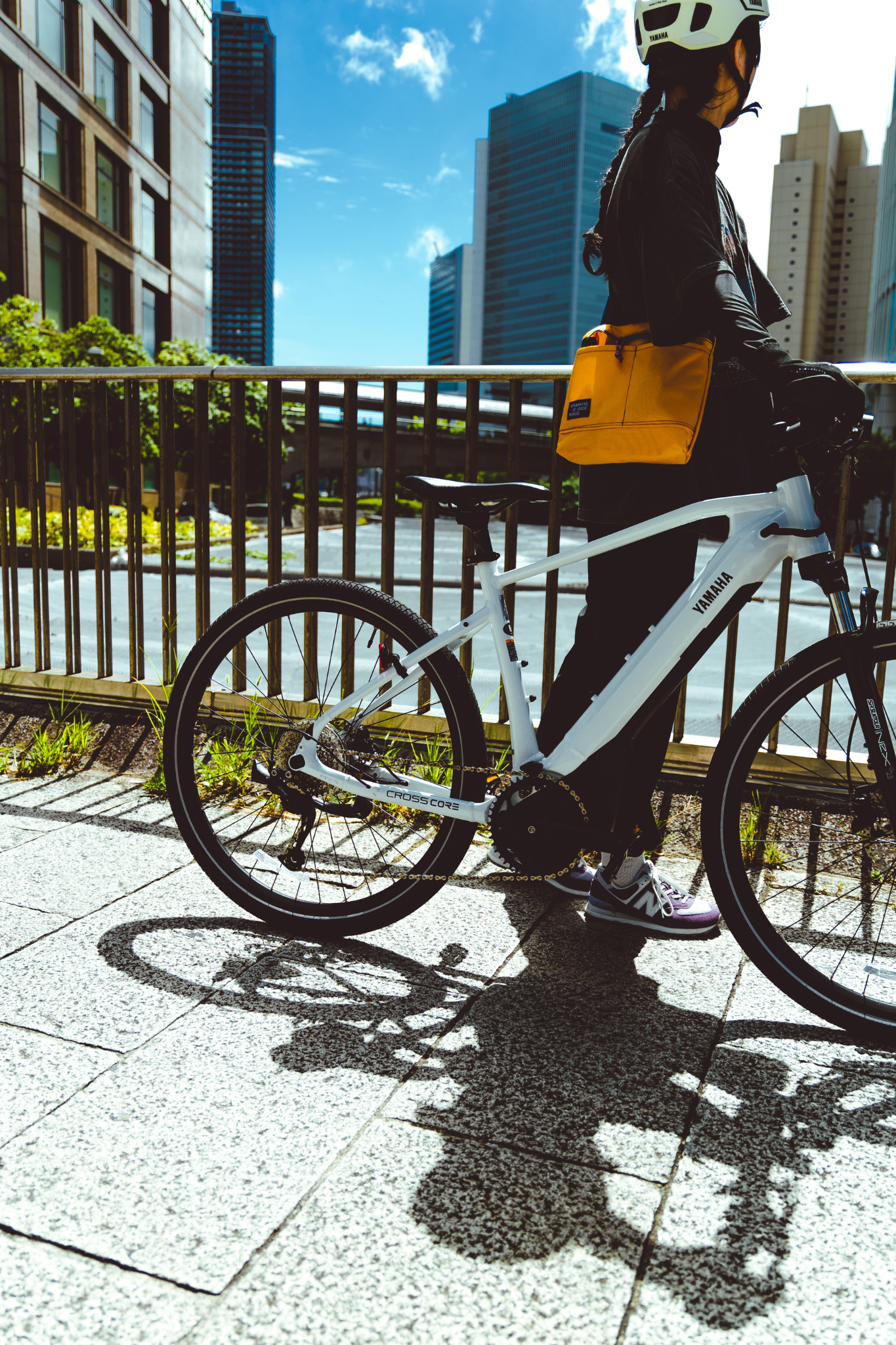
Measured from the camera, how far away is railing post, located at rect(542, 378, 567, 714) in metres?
3.55

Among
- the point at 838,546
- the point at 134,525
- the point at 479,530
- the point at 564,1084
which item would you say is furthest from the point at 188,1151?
the point at 134,525

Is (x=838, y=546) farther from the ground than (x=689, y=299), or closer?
closer

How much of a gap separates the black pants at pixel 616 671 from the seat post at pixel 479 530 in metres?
0.32

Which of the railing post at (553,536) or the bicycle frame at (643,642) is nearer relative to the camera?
the bicycle frame at (643,642)

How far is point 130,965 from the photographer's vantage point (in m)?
2.56

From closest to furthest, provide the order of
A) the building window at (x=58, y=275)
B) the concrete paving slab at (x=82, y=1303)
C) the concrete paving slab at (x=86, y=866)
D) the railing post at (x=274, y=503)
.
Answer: the concrete paving slab at (x=82, y=1303), the concrete paving slab at (x=86, y=866), the railing post at (x=274, y=503), the building window at (x=58, y=275)

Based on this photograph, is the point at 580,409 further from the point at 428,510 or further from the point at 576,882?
the point at 576,882

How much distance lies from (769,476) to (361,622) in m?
1.13

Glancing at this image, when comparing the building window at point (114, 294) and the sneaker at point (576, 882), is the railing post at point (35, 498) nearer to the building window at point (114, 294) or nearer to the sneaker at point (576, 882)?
the sneaker at point (576, 882)

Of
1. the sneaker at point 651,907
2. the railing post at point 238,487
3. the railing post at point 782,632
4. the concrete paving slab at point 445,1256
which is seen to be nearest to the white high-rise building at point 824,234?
the railing post at point 238,487

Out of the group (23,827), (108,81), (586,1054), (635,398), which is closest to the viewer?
(586,1054)

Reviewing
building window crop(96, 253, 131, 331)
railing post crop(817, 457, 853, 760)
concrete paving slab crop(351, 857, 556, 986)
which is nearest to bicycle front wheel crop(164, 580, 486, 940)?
A: concrete paving slab crop(351, 857, 556, 986)

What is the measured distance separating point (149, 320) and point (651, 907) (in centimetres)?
5358

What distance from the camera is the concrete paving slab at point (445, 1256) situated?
1455 mm
